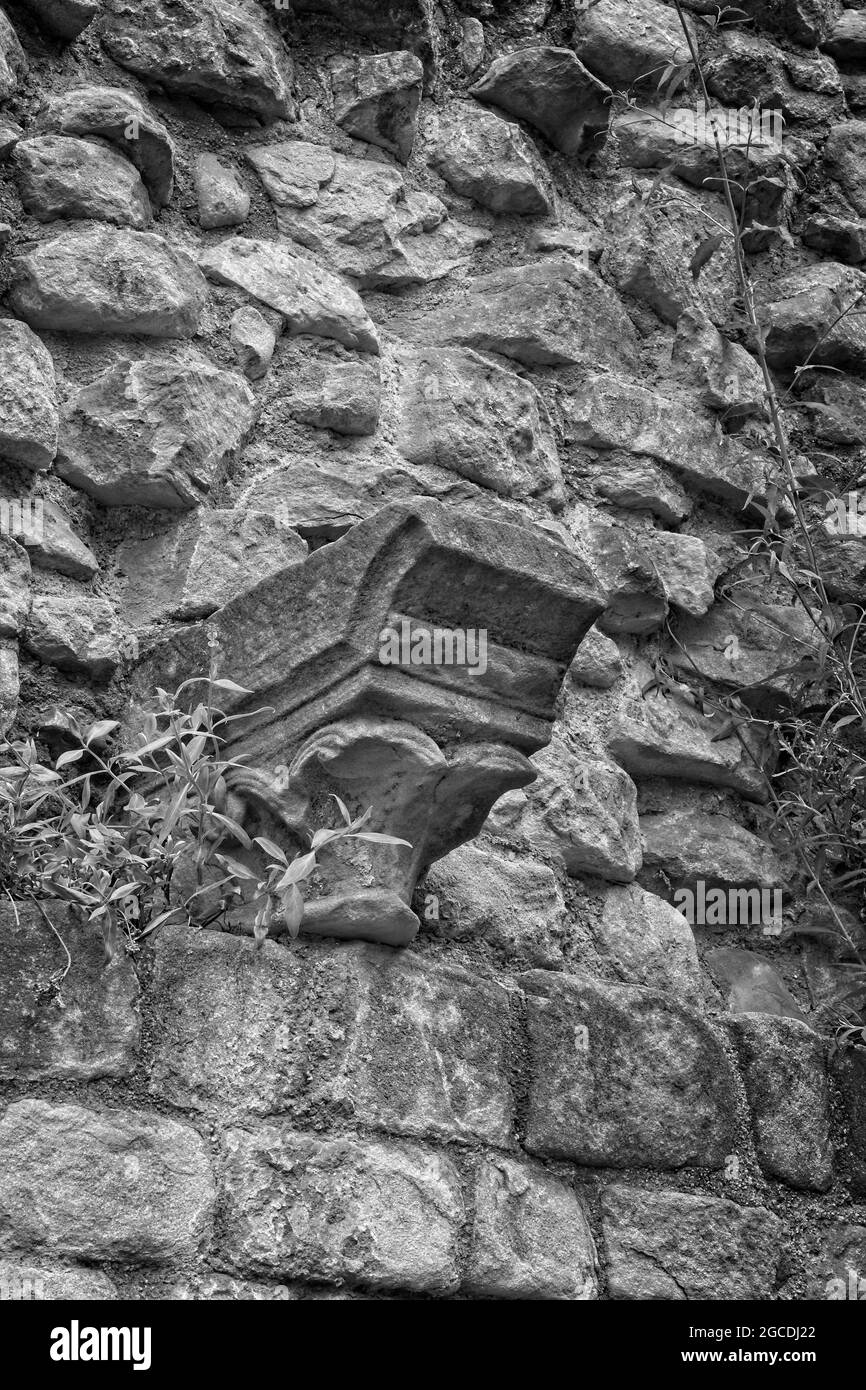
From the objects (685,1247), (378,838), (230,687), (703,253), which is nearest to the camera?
(378,838)

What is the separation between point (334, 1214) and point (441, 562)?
3.01 feet

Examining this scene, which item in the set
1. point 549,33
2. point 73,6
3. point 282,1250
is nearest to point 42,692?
point 282,1250

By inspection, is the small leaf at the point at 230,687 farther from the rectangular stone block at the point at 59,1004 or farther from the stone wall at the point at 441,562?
the rectangular stone block at the point at 59,1004

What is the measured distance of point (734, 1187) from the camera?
2.64 m

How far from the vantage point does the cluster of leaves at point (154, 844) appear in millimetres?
2250

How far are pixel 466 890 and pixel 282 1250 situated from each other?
753 mm

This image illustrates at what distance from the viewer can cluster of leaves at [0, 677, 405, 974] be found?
225cm

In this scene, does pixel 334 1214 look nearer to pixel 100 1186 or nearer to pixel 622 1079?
pixel 100 1186

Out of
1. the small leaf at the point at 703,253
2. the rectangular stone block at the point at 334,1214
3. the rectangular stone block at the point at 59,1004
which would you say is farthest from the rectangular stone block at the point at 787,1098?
the small leaf at the point at 703,253

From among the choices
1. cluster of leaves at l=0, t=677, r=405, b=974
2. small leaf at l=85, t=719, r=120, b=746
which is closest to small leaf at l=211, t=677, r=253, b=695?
cluster of leaves at l=0, t=677, r=405, b=974

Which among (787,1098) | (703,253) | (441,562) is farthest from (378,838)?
(703,253)

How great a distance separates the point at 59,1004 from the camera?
2.19 meters
